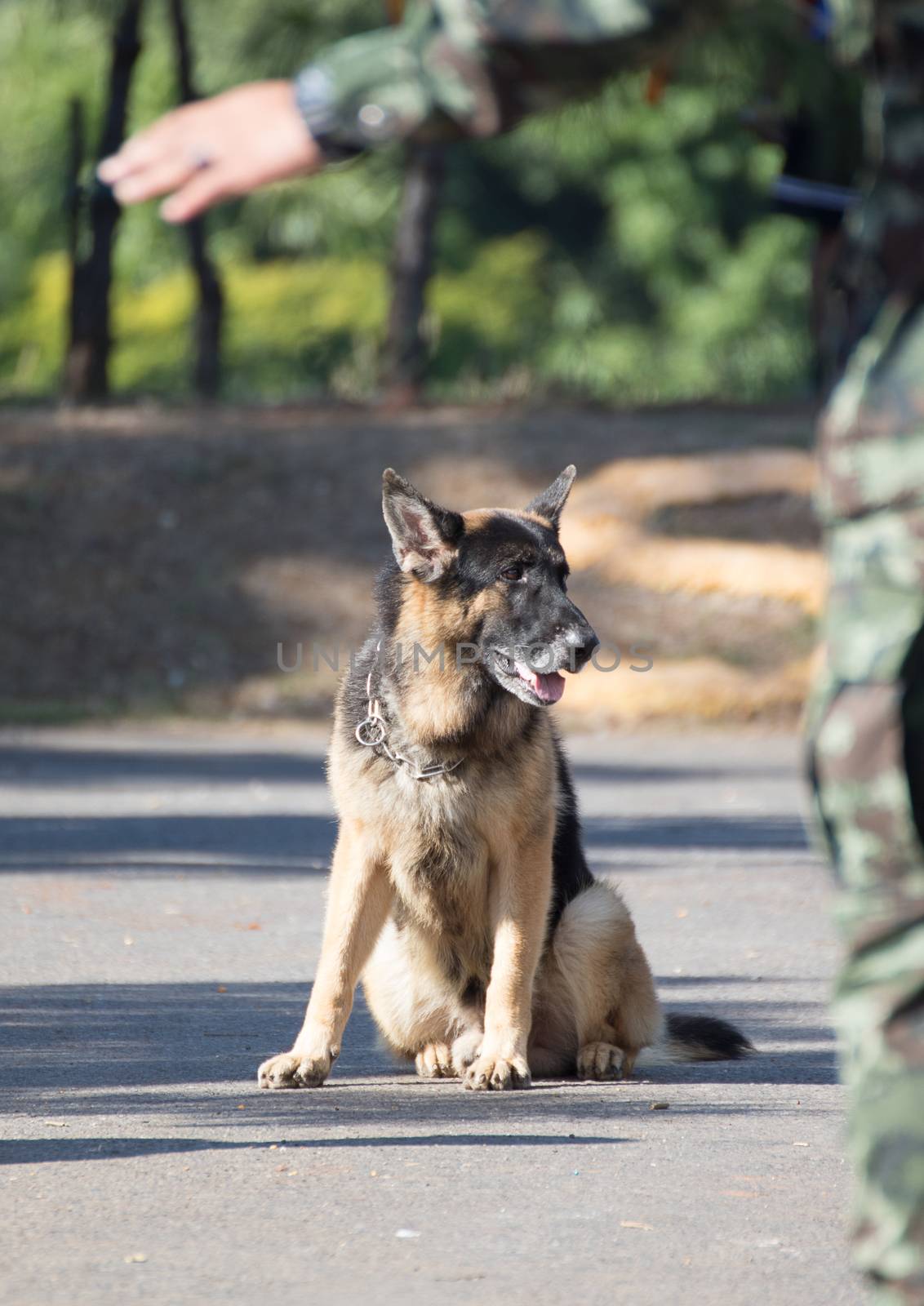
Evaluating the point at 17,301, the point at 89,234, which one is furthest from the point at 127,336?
the point at 89,234

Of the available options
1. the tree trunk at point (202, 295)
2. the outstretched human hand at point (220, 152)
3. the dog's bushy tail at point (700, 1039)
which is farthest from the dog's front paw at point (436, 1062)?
the tree trunk at point (202, 295)

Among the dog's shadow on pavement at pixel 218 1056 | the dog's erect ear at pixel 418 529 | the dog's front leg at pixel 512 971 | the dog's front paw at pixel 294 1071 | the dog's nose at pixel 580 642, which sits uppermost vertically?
the dog's erect ear at pixel 418 529

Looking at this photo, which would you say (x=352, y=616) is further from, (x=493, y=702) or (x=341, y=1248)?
(x=341, y=1248)

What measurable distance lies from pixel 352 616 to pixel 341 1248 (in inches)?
575

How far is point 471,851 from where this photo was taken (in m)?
5.18

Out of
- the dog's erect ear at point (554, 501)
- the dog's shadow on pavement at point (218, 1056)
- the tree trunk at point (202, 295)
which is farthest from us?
the tree trunk at point (202, 295)

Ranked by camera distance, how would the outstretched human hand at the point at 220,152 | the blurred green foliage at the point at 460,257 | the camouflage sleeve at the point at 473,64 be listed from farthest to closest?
the blurred green foliage at the point at 460,257 < the outstretched human hand at the point at 220,152 < the camouflage sleeve at the point at 473,64

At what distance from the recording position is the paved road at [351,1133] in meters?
3.50

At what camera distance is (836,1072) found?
5.34 m

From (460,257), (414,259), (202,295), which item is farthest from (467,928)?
(460,257)

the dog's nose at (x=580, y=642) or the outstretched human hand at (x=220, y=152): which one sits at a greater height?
the outstretched human hand at (x=220, y=152)

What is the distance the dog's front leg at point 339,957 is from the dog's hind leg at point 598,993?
0.55 metres

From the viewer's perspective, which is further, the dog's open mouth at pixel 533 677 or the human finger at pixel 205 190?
the dog's open mouth at pixel 533 677

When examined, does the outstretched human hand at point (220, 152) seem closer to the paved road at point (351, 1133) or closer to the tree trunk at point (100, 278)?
the paved road at point (351, 1133)
